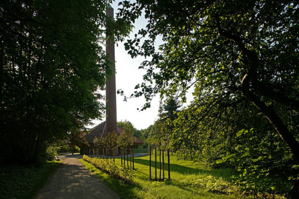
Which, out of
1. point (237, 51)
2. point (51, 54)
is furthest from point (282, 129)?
point (51, 54)

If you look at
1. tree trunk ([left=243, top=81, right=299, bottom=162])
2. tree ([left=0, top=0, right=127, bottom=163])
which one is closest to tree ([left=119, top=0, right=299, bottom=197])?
tree trunk ([left=243, top=81, right=299, bottom=162])

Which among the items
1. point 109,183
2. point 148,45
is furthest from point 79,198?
point 148,45

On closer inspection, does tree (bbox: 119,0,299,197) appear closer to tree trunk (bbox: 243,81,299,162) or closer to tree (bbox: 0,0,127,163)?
tree trunk (bbox: 243,81,299,162)

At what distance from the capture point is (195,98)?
16.5 ft

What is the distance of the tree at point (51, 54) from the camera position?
5.62 meters

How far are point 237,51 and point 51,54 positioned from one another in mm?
6301

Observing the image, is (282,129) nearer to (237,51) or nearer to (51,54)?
(237,51)

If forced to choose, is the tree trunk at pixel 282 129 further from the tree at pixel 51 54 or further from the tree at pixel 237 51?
the tree at pixel 51 54

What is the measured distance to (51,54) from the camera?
657 centimetres

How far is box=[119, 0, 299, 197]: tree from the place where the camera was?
309 cm

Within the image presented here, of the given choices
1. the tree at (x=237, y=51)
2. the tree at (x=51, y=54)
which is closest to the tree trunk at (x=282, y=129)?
the tree at (x=237, y=51)

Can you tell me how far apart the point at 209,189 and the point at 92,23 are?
8.02 meters

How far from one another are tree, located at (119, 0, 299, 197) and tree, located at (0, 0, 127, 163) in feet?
3.99

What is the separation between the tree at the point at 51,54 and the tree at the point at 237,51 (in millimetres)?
1218
